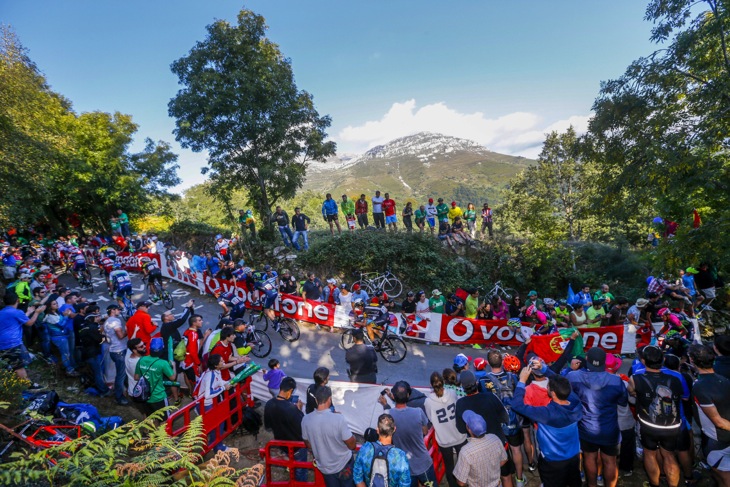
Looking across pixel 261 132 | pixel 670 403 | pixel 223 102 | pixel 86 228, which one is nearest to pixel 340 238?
pixel 261 132

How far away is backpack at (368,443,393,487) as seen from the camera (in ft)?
11.5

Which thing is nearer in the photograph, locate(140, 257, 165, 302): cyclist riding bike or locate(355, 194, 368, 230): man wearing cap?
locate(140, 257, 165, 302): cyclist riding bike

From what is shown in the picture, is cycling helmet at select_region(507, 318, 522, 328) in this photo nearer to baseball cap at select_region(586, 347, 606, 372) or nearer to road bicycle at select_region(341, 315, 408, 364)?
road bicycle at select_region(341, 315, 408, 364)

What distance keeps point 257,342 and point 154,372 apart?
376cm

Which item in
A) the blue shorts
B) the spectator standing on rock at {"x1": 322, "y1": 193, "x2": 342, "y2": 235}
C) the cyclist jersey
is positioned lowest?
the blue shorts

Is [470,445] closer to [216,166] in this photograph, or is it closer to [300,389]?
[300,389]

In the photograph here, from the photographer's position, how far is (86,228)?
88.4ft

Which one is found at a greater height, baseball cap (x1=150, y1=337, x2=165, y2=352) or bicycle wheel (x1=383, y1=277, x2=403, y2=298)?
baseball cap (x1=150, y1=337, x2=165, y2=352)

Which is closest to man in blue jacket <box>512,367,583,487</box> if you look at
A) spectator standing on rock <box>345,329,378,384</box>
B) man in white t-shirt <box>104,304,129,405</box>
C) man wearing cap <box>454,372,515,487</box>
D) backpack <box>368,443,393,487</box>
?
man wearing cap <box>454,372,515,487</box>

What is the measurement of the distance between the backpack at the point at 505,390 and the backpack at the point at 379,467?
200 cm

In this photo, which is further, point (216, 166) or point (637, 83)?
point (216, 166)

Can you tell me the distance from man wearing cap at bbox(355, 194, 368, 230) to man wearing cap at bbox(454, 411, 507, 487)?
13972mm

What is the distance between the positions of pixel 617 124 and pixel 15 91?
23.2 metres

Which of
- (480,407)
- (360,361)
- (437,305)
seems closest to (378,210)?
(437,305)
